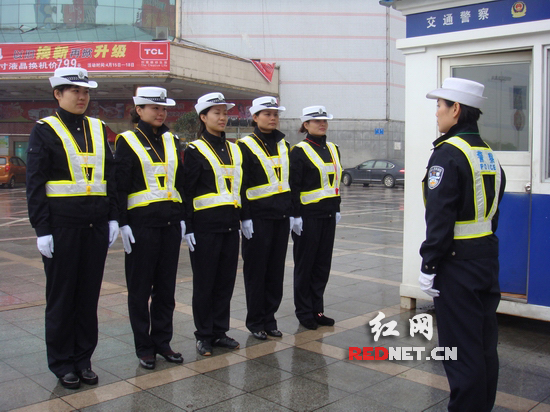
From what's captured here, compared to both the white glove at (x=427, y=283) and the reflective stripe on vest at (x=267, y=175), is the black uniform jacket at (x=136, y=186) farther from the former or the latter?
the white glove at (x=427, y=283)

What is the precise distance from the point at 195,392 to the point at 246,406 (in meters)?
0.43

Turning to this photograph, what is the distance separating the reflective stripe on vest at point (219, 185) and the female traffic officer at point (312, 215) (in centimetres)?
75

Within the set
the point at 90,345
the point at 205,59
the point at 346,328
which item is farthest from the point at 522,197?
the point at 205,59

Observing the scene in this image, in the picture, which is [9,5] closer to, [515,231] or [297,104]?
[297,104]

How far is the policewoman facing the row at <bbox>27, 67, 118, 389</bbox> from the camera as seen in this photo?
13.2 feet

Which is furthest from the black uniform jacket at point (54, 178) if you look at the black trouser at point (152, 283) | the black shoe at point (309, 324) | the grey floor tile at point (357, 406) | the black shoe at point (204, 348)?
the black shoe at point (309, 324)

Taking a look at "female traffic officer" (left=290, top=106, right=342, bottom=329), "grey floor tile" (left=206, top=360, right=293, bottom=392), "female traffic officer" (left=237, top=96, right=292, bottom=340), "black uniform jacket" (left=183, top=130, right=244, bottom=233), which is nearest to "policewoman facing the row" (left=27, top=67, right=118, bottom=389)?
"black uniform jacket" (left=183, top=130, right=244, bottom=233)

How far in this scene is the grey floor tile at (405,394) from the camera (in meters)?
3.81

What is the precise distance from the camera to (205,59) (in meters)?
27.9

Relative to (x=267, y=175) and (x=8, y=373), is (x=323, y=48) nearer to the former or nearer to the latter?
(x=267, y=175)

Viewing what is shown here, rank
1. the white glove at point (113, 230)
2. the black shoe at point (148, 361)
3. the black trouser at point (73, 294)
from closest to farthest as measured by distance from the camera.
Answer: the black trouser at point (73, 294) < the white glove at point (113, 230) < the black shoe at point (148, 361)

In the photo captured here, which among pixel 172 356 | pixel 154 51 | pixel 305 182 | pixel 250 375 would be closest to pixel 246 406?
pixel 250 375

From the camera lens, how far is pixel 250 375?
14.1ft

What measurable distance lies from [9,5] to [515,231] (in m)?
33.8
